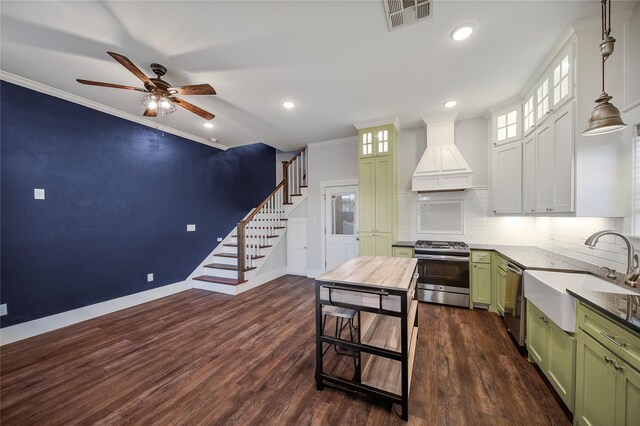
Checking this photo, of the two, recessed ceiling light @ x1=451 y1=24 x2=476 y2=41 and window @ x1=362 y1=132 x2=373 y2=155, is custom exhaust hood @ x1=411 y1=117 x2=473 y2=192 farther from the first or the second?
recessed ceiling light @ x1=451 y1=24 x2=476 y2=41

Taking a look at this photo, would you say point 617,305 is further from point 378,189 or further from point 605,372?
point 378,189

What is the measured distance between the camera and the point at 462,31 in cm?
206

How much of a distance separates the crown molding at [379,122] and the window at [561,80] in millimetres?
1903

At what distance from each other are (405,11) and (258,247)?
438 centimetres

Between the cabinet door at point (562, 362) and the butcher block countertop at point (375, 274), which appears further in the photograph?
the butcher block countertop at point (375, 274)

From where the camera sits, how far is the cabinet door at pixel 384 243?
13.2 ft

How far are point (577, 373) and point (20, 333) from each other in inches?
212

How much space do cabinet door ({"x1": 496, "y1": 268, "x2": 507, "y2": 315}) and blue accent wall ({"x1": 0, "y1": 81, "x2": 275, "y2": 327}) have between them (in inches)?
206

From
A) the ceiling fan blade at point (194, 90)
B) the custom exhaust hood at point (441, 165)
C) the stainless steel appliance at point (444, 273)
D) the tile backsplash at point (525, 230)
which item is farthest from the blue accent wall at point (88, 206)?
the stainless steel appliance at point (444, 273)

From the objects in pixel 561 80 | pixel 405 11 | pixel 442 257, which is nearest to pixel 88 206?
pixel 405 11

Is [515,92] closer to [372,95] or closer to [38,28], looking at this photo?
[372,95]

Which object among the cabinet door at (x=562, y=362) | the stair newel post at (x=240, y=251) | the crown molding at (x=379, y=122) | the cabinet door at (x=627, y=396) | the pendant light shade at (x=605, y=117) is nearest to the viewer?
the cabinet door at (x=627, y=396)

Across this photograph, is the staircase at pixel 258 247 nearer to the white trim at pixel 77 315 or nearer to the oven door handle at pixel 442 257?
the white trim at pixel 77 315

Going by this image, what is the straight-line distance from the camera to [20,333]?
2.76 meters
